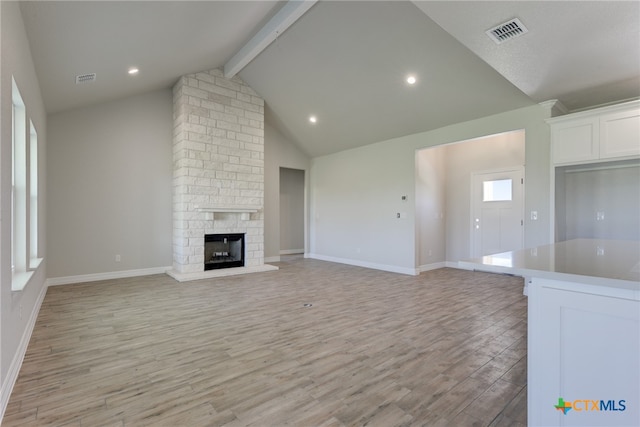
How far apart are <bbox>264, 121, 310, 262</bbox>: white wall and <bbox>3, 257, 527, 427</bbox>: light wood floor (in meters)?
3.15

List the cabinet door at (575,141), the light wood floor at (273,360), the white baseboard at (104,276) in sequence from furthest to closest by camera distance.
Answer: the white baseboard at (104,276), the cabinet door at (575,141), the light wood floor at (273,360)

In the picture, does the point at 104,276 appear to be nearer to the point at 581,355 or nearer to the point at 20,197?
the point at 20,197

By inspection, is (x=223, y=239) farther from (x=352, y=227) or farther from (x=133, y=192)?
(x=352, y=227)

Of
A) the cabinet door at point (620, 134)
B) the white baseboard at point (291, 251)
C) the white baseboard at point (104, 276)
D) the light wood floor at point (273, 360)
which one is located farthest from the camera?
the white baseboard at point (291, 251)

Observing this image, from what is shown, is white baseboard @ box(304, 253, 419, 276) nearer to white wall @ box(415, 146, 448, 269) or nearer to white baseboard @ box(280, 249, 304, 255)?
white wall @ box(415, 146, 448, 269)

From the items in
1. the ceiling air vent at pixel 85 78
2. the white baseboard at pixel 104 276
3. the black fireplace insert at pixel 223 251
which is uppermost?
the ceiling air vent at pixel 85 78

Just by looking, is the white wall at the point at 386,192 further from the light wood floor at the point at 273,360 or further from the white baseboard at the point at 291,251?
the light wood floor at the point at 273,360

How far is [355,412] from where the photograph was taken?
1.79 meters

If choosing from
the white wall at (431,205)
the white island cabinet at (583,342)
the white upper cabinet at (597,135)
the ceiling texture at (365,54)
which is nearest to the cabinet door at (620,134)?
the white upper cabinet at (597,135)

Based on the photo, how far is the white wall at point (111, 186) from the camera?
505cm

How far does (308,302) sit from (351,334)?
46.8 inches

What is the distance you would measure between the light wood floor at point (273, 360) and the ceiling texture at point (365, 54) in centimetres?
279

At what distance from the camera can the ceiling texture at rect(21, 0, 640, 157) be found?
2.71m

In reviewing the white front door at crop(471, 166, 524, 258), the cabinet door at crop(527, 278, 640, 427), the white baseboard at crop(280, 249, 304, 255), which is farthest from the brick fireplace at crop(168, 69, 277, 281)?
the cabinet door at crop(527, 278, 640, 427)
